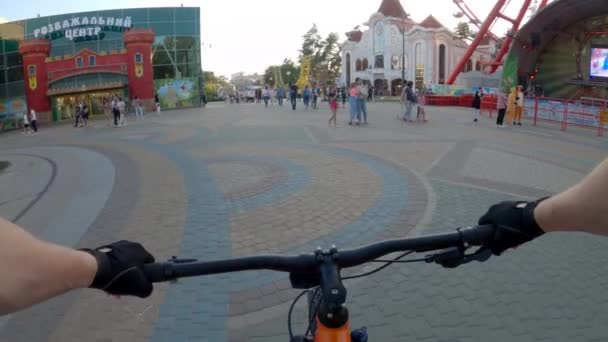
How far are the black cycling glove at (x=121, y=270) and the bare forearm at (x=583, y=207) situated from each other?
3.84 feet

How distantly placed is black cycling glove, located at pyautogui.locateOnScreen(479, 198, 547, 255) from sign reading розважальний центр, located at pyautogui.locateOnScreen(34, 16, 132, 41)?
41571 mm

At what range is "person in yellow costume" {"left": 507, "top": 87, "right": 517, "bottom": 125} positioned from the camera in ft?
63.4

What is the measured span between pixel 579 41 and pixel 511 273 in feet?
81.3

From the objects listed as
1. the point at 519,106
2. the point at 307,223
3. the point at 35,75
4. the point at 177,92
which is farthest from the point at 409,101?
the point at 35,75

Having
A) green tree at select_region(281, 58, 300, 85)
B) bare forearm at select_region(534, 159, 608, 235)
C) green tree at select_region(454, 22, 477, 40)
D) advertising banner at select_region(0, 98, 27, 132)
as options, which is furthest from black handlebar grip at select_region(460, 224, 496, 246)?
green tree at select_region(281, 58, 300, 85)

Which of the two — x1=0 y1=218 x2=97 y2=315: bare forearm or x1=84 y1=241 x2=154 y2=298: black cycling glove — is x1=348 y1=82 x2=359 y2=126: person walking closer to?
x1=84 y1=241 x2=154 y2=298: black cycling glove

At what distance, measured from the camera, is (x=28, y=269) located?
1111 millimetres

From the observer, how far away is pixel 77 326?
436cm

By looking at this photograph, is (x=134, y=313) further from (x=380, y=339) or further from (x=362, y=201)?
(x=362, y=201)

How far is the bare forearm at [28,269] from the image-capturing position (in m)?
1.08

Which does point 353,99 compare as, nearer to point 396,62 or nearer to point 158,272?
point 158,272

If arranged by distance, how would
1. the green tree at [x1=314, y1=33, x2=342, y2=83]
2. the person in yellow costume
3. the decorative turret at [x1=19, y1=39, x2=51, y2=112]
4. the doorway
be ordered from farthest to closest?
the green tree at [x1=314, y1=33, x2=342, y2=83]
the doorway
the decorative turret at [x1=19, y1=39, x2=51, y2=112]
the person in yellow costume

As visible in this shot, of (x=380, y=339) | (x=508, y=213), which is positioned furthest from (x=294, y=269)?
(x=380, y=339)

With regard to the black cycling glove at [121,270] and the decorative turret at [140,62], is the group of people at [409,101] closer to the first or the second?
the black cycling glove at [121,270]
